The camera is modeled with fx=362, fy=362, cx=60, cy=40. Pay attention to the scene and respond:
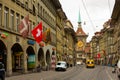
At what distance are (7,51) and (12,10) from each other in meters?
5.54

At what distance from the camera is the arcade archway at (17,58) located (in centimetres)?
4846

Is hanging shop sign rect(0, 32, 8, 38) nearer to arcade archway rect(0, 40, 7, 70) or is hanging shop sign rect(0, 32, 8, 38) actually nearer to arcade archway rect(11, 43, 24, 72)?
arcade archway rect(0, 40, 7, 70)

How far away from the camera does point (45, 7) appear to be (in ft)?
229

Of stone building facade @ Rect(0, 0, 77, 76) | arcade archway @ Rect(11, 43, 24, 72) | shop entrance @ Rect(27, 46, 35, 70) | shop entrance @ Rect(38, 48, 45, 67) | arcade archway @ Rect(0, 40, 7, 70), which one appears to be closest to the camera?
arcade archway @ Rect(0, 40, 7, 70)

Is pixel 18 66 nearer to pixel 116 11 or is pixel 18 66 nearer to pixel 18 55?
pixel 18 55

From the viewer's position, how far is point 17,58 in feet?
160

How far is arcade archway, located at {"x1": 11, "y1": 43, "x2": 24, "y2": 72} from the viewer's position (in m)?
48.5

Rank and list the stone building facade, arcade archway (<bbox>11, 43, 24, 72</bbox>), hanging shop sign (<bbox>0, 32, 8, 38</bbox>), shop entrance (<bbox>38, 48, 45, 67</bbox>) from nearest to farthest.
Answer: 1. hanging shop sign (<bbox>0, 32, 8, 38</bbox>)
2. the stone building facade
3. arcade archway (<bbox>11, 43, 24, 72</bbox>)
4. shop entrance (<bbox>38, 48, 45, 67</bbox>)

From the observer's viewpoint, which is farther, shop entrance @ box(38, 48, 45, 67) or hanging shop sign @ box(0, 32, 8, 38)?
shop entrance @ box(38, 48, 45, 67)

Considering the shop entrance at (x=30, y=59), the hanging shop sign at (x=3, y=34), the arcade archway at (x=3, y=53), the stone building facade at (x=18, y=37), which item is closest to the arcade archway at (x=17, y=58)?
the stone building facade at (x=18, y=37)

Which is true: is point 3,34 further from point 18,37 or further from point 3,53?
point 18,37

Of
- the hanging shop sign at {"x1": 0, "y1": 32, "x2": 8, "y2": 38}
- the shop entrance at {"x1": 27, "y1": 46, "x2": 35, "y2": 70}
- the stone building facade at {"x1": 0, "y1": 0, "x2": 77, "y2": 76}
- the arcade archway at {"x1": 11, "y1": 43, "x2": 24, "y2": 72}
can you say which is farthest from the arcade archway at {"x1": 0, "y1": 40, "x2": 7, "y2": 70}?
the shop entrance at {"x1": 27, "y1": 46, "x2": 35, "y2": 70}

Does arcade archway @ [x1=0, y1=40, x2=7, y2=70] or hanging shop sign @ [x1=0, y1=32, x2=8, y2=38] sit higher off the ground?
hanging shop sign @ [x1=0, y1=32, x2=8, y2=38]

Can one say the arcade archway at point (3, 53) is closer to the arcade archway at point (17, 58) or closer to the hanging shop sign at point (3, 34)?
the hanging shop sign at point (3, 34)
